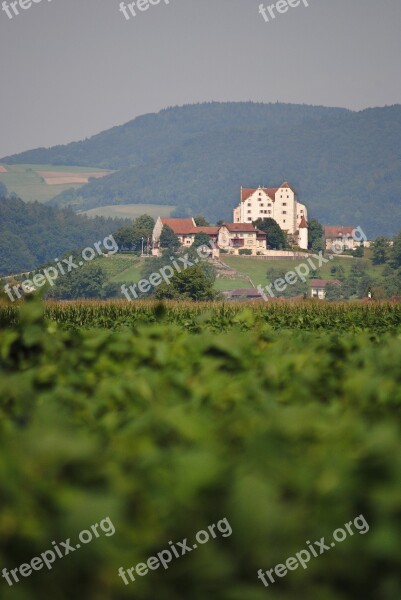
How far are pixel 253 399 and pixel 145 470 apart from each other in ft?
5.61

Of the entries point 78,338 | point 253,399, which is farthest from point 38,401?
point 78,338

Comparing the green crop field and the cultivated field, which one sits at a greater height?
the green crop field

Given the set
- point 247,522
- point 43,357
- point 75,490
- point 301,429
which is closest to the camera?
point 247,522

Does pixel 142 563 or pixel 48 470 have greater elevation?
pixel 48 470

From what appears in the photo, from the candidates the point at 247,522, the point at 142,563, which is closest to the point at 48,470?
the point at 142,563

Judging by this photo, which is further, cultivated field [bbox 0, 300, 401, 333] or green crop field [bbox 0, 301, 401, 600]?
cultivated field [bbox 0, 300, 401, 333]

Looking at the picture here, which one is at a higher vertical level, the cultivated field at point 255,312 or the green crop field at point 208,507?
the green crop field at point 208,507

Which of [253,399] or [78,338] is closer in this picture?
[253,399]

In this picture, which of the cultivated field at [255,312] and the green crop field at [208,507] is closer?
the green crop field at [208,507]

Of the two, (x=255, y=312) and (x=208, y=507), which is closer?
(x=208, y=507)

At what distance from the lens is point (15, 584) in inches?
99.0

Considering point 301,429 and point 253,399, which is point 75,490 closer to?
point 301,429

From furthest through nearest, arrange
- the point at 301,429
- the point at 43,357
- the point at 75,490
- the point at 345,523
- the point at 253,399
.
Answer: the point at 43,357
the point at 253,399
the point at 301,429
the point at 345,523
the point at 75,490

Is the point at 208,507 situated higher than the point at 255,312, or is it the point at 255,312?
the point at 208,507
